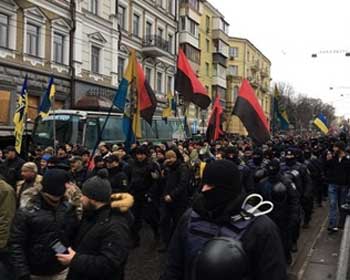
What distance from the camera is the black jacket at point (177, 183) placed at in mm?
7383

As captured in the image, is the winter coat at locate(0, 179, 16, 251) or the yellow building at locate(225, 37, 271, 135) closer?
the winter coat at locate(0, 179, 16, 251)

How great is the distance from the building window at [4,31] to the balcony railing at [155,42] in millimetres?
14198

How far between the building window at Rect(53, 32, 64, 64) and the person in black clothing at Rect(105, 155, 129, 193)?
18.7m

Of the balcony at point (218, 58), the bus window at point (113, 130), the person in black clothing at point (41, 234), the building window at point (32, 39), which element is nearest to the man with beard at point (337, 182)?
the person in black clothing at point (41, 234)

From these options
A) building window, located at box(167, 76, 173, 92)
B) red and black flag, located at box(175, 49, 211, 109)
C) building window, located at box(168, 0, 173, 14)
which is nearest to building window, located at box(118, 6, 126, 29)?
building window, located at box(168, 0, 173, 14)

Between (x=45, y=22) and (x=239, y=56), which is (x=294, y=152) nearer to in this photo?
(x=45, y=22)

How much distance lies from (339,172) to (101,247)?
6712 millimetres

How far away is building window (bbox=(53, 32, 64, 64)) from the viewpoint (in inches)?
990

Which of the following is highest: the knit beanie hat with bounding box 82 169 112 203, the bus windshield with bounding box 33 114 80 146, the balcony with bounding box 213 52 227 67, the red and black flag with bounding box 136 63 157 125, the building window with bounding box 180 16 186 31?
the building window with bounding box 180 16 186 31

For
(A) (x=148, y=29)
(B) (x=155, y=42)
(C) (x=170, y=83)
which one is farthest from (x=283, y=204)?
(C) (x=170, y=83)

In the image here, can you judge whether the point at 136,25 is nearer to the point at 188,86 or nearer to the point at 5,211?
the point at 188,86

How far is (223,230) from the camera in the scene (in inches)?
99.8

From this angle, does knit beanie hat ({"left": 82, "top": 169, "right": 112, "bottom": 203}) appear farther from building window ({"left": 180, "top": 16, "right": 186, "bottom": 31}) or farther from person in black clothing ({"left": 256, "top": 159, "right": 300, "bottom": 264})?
building window ({"left": 180, "top": 16, "right": 186, "bottom": 31})

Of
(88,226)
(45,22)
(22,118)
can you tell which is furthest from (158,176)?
(45,22)
